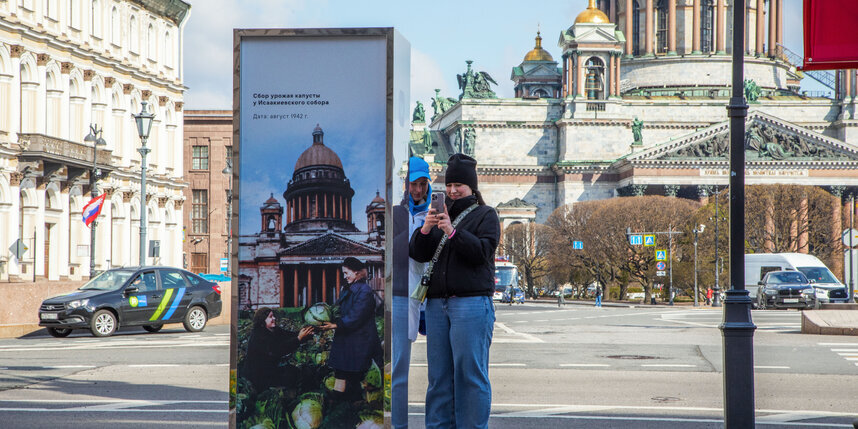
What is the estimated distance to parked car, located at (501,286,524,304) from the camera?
70613 mm

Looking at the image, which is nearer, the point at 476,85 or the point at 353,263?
the point at 353,263

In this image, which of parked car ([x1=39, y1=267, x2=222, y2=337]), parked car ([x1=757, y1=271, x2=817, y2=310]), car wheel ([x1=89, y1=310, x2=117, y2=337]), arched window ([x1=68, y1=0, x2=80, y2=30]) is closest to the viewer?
parked car ([x1=39, y1=267, x2=222, y2=337])

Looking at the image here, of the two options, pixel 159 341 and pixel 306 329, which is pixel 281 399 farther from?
pixel 159 341

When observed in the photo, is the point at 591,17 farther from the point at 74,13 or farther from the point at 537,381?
the point at 537,381

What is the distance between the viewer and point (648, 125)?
367 feet

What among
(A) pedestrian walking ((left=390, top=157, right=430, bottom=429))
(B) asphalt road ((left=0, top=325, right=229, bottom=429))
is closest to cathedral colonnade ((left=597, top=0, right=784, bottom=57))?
(B) asphalt road ((left=0, top=325, right=229, bottom=429))

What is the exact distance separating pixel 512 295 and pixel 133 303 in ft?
152

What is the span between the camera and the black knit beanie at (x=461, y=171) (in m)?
8.87

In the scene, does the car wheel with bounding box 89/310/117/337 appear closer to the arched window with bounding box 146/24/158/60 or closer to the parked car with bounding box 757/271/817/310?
the parked car with bounding box 757/271/817/310

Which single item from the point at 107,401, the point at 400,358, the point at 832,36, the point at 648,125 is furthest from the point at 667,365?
the point at 648,125

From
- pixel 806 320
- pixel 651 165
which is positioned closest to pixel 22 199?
pixel 806 320

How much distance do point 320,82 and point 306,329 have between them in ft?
4.93

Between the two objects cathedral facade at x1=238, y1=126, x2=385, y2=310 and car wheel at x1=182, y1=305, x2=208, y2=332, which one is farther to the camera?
car wheel at x1=182, y1=305, x2=208, y2=332

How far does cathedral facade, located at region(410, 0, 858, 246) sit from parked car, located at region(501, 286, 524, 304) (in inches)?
1291
